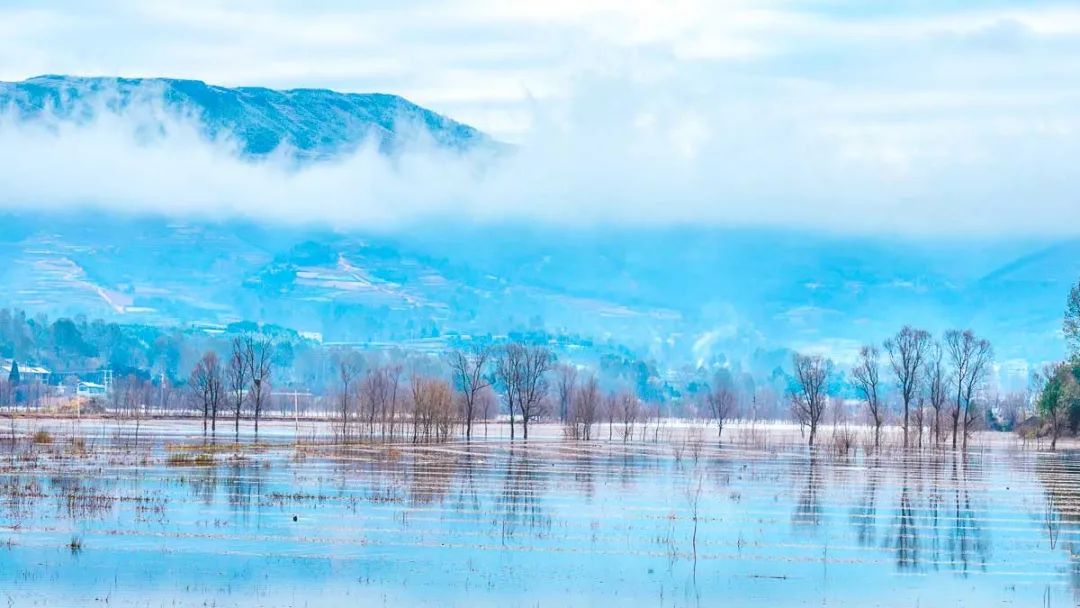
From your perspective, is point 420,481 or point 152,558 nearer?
point 152,558

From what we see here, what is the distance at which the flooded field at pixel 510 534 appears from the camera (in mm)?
37113

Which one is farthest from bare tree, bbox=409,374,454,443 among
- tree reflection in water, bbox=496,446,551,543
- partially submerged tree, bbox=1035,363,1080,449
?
partially submerged tree, bbox=1035,363,1080,449

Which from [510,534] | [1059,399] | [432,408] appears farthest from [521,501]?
[1059,399]

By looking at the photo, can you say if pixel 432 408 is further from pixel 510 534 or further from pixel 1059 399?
pixel 510 534

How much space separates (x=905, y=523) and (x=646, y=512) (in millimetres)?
9069

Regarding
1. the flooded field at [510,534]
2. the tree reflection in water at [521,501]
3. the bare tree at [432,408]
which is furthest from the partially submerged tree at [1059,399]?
the tree reflection in water at [521,501]

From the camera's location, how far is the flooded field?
37.1 m

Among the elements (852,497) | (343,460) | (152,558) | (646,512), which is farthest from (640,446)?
(152,558)

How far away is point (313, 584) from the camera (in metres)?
37.0

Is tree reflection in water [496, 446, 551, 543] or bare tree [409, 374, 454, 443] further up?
bare tree [409, 374, 454, 443]

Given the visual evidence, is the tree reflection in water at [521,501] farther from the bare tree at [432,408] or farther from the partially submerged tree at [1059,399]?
the partially submerged tree at [1059,399]

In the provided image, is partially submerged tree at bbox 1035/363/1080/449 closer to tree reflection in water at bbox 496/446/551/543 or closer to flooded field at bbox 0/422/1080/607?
flooded field at bbox 0/422/1080/607

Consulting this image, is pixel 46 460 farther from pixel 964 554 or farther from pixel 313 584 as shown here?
pixel 964 554

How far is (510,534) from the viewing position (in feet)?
154
